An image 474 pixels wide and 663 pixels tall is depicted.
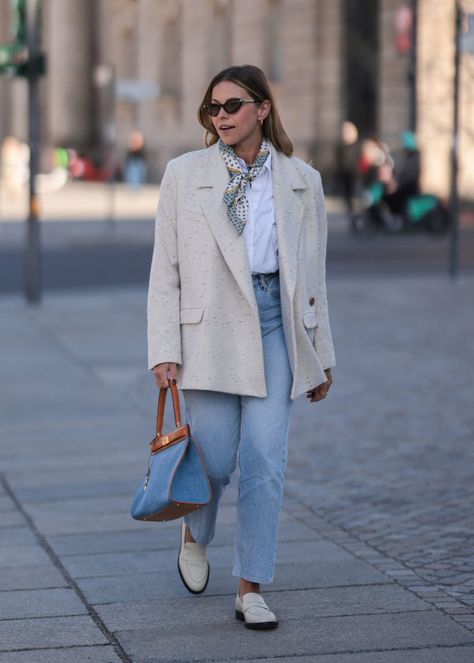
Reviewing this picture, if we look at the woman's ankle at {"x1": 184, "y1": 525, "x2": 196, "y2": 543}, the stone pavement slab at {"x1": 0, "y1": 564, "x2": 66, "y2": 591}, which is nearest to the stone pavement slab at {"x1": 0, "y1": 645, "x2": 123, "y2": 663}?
the woman's ankle at {"x1": 184, "y1": 525, "x2": 196, "y2": 543}

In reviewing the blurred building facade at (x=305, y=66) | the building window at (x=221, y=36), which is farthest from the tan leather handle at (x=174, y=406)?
the building window at (x=221, y=36)

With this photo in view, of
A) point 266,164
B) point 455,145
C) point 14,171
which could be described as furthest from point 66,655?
point 14,171

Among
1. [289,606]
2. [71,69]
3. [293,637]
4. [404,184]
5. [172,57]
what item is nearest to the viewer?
[293,637]

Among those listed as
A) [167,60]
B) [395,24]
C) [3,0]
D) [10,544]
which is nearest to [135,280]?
[10,544]

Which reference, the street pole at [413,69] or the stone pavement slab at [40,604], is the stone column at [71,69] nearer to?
the street pole at [413,69]

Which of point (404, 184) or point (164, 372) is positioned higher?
point (164, 372)

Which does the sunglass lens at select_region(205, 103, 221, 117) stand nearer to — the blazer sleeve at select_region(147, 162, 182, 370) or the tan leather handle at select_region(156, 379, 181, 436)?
the blazer sleeve at select_region(147, 162, 182, 370)

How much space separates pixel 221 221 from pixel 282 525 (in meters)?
1.99

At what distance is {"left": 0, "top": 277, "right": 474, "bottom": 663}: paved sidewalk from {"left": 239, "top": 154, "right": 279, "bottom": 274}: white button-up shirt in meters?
1.16

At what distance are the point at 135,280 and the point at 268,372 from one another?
567 inches

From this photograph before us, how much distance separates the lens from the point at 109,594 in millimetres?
5578

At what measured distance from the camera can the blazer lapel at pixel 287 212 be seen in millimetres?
5109

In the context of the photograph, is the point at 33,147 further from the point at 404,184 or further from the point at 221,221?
the point at 404,184

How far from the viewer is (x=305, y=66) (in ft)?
129
